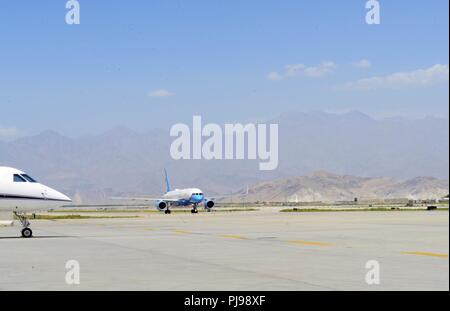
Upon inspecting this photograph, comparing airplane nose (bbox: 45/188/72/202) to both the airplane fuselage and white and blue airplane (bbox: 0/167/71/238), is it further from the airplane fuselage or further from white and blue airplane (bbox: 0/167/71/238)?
the airplane fuselage

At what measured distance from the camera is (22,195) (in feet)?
111

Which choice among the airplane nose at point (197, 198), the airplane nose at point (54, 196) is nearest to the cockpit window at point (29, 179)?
the airplane nose at point (54, 196)

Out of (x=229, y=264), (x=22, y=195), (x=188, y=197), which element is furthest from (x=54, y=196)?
(x=188, y=197)

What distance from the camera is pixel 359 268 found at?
1897 cm

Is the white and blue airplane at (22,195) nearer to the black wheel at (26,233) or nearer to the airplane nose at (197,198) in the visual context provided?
the black wheel at (26,233)

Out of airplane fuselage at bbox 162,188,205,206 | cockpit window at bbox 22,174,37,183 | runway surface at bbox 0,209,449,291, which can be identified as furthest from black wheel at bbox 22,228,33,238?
airplane fuselage at bbox 162,188,205,206

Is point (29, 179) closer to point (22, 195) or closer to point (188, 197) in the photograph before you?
point (22, 195)

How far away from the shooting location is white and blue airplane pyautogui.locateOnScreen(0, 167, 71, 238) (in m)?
33.8

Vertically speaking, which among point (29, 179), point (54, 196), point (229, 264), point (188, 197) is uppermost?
point (188, 197)

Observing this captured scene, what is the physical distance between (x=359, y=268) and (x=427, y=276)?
229 centimetres

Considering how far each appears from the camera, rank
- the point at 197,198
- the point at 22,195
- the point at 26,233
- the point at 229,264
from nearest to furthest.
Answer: the point at 229,264 → the point at 22,195 → the point at 26,233 → the point at 197,198

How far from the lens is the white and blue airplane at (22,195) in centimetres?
3375
